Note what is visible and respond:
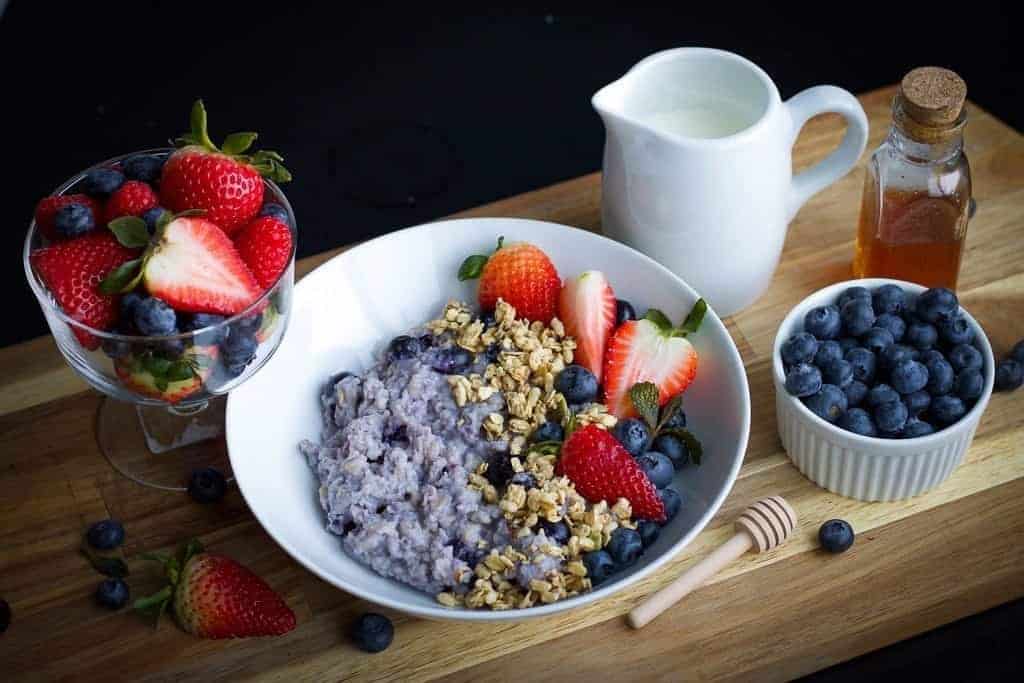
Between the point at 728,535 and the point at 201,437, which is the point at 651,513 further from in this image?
the point at 201,437

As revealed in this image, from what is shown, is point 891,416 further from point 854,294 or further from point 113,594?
point 113,594

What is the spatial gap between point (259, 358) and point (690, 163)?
1.74 feet

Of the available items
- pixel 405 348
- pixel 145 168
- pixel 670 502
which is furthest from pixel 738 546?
pixel 145 168

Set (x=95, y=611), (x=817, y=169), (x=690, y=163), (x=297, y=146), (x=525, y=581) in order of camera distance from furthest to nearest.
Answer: (x=297, y=146)
(x=817, y=169)
(x=690, y=163)
(x=95, y=611)
(x=525, y=581)

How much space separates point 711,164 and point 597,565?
0.49 m

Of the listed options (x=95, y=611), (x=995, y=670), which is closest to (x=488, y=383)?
(x=95, y=611)

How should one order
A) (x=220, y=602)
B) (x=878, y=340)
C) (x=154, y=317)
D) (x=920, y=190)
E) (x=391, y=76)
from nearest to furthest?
(x=154, y=317) → (x=220, y=602) → (x=878, y=340) → (x=920, y=190) → (x=391, y=76)

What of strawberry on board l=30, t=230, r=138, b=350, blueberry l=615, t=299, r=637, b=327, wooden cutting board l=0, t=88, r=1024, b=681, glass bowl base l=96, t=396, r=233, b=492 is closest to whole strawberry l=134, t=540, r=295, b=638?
wooden cutting board l=0, t=88, r=1024, b=681

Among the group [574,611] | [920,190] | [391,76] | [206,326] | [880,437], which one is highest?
[206,326]

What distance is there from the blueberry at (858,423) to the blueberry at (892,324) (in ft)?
0.37

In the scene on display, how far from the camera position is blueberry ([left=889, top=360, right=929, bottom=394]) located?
4.46 ft

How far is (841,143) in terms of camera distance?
1595 millimetres

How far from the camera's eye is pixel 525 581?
125cm

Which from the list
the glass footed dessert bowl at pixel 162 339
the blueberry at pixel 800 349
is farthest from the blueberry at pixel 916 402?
the glass footed dessert bowl at pixel 162 339
